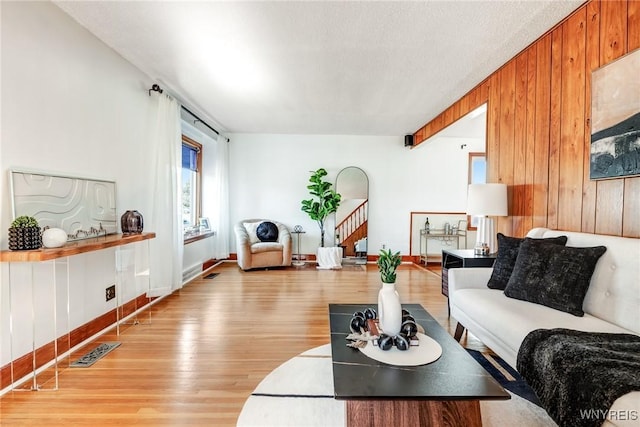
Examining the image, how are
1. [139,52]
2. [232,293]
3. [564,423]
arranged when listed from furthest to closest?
[232,293] < [139,52] < [564,423]

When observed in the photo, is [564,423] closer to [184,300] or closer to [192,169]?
[184,300]

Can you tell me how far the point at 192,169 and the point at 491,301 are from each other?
4.97 meters

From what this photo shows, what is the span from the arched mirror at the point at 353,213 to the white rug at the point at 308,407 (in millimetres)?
4228

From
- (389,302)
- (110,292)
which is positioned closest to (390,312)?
(389,302)

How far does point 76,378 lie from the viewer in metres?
2.00

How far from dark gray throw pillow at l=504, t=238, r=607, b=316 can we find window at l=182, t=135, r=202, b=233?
460 centimetres

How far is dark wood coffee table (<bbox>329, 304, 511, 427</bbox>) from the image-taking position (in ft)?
3.71

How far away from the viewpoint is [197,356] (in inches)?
91.0

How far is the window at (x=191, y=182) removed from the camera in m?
5.13

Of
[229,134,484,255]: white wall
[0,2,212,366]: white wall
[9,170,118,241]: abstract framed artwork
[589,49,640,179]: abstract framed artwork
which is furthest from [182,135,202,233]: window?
[589,49,640,179]: abstract framed artwork

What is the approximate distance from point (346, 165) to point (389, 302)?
489 centimetres

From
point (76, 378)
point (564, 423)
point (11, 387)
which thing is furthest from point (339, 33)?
point (11, 387)

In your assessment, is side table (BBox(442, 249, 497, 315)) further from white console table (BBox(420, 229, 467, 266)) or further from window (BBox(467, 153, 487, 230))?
window (BBox(467, 153, 487, 230))

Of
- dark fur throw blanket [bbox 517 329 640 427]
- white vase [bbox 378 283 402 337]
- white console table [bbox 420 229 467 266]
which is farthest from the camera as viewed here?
white console table [bbox 420 229 467 266]
